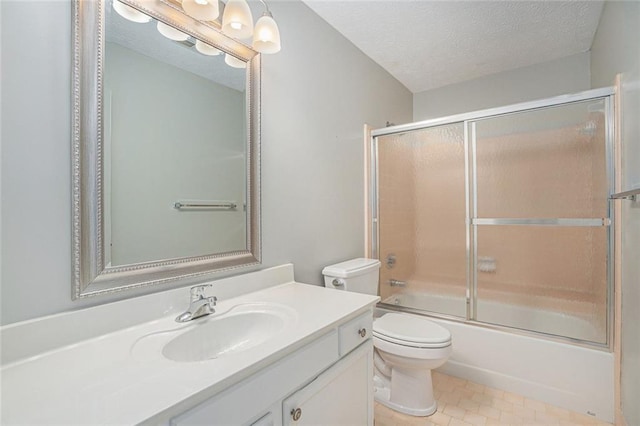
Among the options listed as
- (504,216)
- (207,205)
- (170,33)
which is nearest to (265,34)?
(170,33)

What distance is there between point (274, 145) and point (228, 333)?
3.01ft

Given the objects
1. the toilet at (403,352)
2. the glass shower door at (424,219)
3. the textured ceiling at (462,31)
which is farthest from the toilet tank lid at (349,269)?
the textured ceiling at (462,31)

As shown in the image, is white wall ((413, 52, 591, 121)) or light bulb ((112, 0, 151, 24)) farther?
white wall ((413, 52, 591, 121))

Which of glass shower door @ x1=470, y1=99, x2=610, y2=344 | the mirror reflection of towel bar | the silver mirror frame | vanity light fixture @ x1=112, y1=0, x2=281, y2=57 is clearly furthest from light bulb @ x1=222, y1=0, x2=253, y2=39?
glass shower door @ x1=470, y1=99, x2=610, y2=344

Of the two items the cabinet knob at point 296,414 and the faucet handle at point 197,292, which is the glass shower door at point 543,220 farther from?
the faucet handle at point 197,292

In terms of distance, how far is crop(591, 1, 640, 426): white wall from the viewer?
4.22 ft

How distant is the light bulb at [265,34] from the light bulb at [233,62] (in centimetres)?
11

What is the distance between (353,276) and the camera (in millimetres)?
1780

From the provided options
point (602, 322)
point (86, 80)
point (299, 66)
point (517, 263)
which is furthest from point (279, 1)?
point (602, 322)

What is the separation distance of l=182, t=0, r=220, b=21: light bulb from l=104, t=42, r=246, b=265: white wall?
0.16 metres

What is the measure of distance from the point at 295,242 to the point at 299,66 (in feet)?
3.30

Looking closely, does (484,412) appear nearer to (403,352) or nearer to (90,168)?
(403,352)

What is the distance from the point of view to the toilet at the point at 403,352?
158cm

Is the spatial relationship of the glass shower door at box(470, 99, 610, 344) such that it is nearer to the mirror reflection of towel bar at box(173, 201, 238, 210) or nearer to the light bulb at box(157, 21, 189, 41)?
the mirror reflection of towel bar at box(173, 201, 238, 210)
